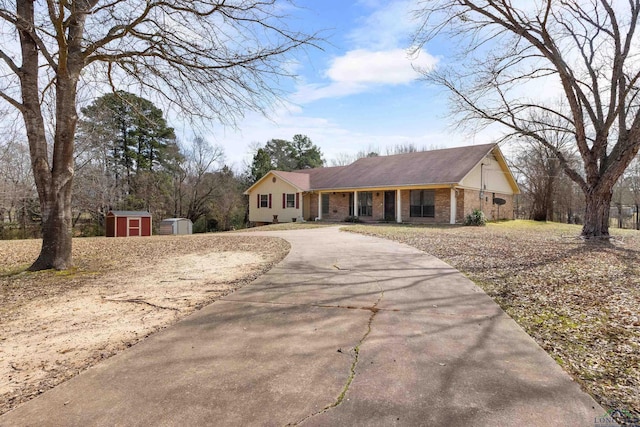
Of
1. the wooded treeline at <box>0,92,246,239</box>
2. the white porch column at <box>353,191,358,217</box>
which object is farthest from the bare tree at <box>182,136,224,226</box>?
the white porch column at <box>353,191,358,217</box>

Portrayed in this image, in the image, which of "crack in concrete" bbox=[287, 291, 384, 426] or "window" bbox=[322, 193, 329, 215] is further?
"window" bbox=[322, 193, 329, 215]

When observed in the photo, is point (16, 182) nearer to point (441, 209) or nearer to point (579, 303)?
point (441, 209)

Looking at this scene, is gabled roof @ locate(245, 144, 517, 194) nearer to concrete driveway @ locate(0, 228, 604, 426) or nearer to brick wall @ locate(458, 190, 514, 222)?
brick wall @ locate(458, 190, 514, 222)

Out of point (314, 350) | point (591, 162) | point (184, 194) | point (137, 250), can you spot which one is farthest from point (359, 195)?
point (314, 350)

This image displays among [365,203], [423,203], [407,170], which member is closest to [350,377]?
[423,203]

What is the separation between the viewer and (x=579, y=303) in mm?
4230

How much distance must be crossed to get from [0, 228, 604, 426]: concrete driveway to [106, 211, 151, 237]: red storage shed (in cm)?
1723

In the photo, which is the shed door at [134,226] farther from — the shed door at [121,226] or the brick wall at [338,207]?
the brick wall at [338,207]

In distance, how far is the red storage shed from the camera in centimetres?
1812

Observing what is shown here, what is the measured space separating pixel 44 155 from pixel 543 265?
994 cm

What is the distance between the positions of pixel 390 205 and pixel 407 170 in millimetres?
2504

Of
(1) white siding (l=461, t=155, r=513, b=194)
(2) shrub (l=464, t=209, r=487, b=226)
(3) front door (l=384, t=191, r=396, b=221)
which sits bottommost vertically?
(2) shrub (l=464, t=209, r=487, b=226)

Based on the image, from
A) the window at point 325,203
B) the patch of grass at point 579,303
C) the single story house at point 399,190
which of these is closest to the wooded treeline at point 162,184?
the single story house at point 399,190

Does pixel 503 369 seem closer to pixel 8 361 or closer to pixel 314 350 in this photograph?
pixel 314 350
